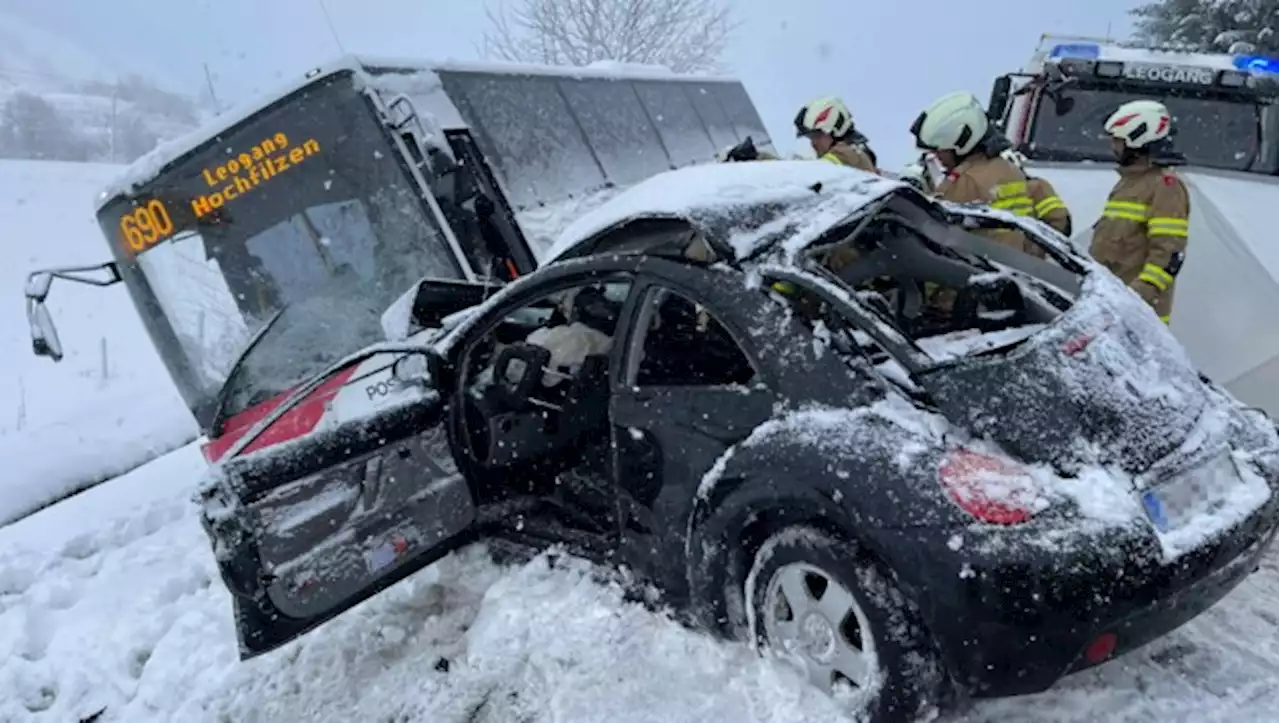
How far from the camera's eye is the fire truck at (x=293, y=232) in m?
6.23

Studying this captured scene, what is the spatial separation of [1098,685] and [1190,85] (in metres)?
6.19

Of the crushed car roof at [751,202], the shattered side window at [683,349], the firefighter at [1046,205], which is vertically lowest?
the firefighter at [1046,205]

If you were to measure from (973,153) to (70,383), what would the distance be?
14.2 meters

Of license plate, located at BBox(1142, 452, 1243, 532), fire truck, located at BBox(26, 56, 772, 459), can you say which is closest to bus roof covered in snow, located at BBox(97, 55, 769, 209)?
fire truck, located at BBox(26, 56, 772, 459)

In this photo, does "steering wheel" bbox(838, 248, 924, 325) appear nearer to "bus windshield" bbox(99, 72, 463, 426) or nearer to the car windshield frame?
"bus windshield" bbox(99, 72, 463, 426)

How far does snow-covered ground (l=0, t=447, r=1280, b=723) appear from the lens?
3344 mm

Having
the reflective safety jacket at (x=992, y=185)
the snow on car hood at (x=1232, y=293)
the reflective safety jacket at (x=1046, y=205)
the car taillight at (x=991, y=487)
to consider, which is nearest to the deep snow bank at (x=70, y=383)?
the reflective safety jacket at (x=992, y=185)

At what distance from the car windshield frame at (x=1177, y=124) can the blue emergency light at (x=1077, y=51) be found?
0.95 ft

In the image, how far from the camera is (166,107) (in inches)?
2522

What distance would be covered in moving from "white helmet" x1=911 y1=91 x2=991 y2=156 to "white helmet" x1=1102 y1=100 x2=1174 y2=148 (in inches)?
26.6

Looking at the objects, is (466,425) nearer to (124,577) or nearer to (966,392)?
(966,392)

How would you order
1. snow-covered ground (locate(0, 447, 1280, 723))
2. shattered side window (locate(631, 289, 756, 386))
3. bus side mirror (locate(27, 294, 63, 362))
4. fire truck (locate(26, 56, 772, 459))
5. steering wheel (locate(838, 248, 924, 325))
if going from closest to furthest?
snow-covered ground (locate(0, 447, 1280, 723)) → shattered side window (locate(631, 289, 756, 386)) → steering wheel (locate(838, 248, 924, 325)) → bus side mirror (locate(27, 294, 63, 362)) → fire truck (locate(26, 56, 772, 459))

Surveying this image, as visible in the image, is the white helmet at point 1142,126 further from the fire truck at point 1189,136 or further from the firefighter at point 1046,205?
the fire truck at point 1189,136

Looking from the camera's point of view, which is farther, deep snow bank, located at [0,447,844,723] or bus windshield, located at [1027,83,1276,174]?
bus windshield, located at [1027,83,1276,174]
